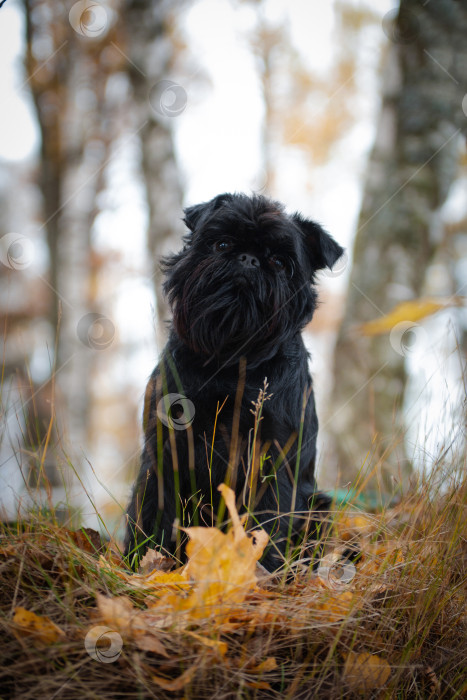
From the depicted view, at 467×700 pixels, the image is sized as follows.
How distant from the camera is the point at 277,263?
2527 mm

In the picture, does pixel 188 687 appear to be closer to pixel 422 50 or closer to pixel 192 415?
pixel 192 415

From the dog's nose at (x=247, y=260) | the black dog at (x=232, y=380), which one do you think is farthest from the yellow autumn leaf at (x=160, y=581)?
the dog's nose at (x=247, y=260)

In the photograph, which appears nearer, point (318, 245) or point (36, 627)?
point (36, 627)

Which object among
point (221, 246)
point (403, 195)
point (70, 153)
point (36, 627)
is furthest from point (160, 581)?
point (70, 153)

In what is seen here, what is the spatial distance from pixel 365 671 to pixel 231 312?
1.47 m

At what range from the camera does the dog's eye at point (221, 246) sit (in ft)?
8.15

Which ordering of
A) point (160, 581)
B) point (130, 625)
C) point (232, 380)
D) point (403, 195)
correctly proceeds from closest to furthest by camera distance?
point (130, 625)
point (160, 581)
point (232, 380)
point (403, 195)

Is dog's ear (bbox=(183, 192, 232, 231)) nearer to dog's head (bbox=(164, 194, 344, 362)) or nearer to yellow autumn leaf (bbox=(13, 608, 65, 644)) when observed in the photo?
dog's head (bbox=(164, 194, 344, 362))

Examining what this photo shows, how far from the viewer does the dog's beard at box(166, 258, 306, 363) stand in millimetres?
2361

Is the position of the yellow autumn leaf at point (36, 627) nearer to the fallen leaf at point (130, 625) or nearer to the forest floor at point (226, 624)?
the forest floor at point (226, 624)

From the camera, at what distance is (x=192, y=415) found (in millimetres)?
2246

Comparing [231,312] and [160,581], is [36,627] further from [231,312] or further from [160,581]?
[231,312]

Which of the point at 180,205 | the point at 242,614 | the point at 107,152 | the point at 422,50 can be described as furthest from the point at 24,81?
the point at 242,614

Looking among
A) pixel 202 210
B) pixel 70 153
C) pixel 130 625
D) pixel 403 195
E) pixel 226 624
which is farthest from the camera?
pixel 70 153
